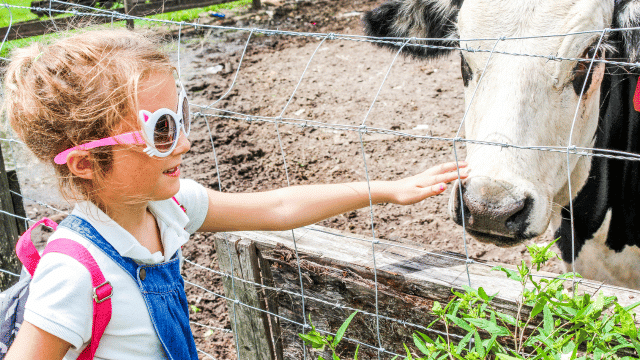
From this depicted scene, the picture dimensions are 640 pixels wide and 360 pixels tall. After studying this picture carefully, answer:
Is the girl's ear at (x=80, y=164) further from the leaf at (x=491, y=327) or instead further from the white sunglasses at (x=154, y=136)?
the leaf at (x=491, y=327)

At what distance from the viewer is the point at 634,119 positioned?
240cm

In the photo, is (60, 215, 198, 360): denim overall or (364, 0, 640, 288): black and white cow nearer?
(60, 215, 198, 360): denim overall

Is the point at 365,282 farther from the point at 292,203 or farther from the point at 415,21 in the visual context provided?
the point at 415,21

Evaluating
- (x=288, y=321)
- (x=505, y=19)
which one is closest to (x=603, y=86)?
(x=505, y=19)

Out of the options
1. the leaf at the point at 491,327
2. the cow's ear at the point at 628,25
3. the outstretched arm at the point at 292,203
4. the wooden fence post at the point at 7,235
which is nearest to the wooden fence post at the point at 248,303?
the outstretched arm at the point at 292,203

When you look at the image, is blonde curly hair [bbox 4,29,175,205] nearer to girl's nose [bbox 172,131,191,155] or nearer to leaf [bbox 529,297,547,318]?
girl's nose [bbox 172,131,191,155]

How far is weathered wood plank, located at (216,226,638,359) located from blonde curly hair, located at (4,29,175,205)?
85 cm

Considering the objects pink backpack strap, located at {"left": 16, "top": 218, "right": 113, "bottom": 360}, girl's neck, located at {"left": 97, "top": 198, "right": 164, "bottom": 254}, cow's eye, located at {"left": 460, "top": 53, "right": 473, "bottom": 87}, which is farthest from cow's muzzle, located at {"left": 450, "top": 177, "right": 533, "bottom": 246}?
pink backpack strap, located at {"left": 16, "top": 218, "right": 113, "bottom": 360}

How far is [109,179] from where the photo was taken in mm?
1350

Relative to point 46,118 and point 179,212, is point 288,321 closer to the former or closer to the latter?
point 179,212

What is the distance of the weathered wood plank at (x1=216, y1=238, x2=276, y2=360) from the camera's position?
207 cm

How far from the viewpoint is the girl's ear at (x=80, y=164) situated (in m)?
1.29

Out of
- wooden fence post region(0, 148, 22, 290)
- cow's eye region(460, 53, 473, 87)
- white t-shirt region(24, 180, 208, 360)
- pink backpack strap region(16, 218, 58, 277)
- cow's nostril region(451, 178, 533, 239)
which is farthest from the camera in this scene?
wooden fence post region(0, 148, 22, 290)

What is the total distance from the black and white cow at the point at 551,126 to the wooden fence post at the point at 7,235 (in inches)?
89.2
